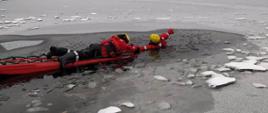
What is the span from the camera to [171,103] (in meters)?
3.38

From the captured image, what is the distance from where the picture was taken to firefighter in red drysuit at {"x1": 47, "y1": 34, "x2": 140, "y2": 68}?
183 inches

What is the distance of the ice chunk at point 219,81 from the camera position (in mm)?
3820

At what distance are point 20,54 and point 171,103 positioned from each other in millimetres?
3584

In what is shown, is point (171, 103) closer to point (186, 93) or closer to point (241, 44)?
point (186, 93)

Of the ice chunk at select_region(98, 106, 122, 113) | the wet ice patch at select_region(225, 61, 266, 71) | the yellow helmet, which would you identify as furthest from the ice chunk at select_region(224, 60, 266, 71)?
the ice chunk at select_region(98, 106, 122, 113)

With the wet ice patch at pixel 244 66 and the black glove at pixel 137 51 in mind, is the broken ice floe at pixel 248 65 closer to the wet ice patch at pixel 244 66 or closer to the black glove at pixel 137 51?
the wet ice patch at pixel 244 66

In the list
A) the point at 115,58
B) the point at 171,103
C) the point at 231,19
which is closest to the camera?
the point at 171,103

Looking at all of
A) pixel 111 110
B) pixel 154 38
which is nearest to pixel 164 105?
pixel 111 110

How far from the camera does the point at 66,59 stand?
4.57 m

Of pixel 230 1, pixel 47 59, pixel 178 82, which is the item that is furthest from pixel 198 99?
pixel 230 1

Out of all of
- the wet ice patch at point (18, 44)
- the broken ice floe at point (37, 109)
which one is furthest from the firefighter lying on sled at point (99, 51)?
the wet ice patch at point (18, 44)

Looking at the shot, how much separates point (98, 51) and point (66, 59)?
0.68 metres

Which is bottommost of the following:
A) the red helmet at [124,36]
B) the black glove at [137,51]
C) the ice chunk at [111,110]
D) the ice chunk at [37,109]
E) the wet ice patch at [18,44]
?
the ice chunk at [111,110]

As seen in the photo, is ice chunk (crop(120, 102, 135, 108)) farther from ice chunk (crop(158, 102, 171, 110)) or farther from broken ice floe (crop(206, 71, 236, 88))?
broken ice floe (crop(206, 71, 236, 88))
